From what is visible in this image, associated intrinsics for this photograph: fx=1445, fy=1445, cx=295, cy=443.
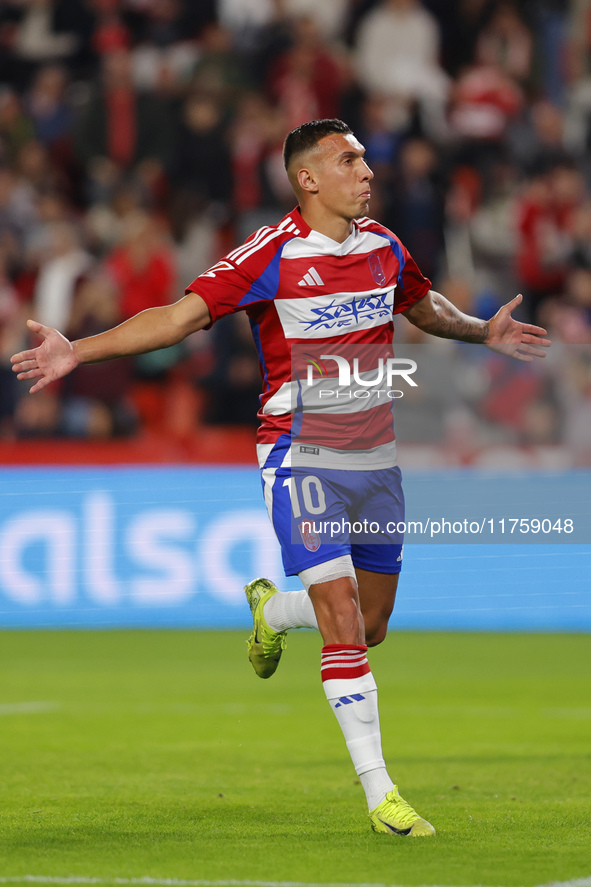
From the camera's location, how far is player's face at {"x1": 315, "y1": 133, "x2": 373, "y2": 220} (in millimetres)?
5809

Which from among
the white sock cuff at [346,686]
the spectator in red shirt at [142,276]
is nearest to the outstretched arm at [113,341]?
the white sock cuff at [346,686]

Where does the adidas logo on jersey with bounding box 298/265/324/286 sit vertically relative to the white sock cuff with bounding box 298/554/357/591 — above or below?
above

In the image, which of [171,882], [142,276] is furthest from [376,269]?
[142,276]

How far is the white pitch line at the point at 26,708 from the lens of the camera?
29.3 feet

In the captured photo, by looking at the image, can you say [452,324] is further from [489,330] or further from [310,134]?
[310,134]

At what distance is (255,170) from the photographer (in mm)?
15953

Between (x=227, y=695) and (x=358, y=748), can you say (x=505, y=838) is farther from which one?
(x=227, y=695)

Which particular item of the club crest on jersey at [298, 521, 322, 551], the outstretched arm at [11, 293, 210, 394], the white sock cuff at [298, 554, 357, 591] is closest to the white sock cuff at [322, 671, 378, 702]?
the white sock cuff at [298, 554, 357, 591]

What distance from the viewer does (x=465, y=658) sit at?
37.5ft

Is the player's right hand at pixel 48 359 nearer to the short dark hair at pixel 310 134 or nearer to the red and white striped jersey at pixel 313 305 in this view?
the red and white striped jersey at pixel 313 305

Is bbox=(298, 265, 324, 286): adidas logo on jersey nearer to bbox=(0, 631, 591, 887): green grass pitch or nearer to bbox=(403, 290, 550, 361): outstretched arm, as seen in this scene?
bbox=(403, 290, 550, 361): outstretched arm

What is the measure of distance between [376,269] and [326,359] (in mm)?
439

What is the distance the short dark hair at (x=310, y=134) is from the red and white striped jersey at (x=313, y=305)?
280 millimetres

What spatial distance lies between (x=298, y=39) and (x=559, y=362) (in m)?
6.20
